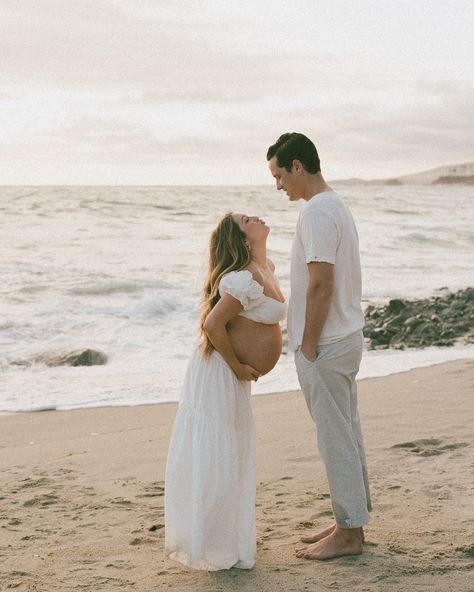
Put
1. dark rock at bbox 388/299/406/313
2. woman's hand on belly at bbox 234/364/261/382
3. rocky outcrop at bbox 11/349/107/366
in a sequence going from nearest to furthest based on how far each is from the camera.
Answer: woman's hand on belly at bbox 234/364/261/382 < rocky outcrop at bbox 11/349/107/366 < dark rock at bbox 388/299/406/313

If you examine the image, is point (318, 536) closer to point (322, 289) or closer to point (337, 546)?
point (337, 546)

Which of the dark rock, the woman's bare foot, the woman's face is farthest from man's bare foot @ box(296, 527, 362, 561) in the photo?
the dark rock

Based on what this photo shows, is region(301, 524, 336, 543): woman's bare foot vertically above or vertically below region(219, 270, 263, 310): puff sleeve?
below

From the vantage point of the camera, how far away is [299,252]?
4.03 m

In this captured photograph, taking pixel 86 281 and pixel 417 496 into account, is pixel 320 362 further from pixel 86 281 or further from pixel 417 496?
pixel 86 281

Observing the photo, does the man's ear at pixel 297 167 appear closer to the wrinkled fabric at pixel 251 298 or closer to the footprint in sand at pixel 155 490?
the wrinkled fabric at pixel 251 298

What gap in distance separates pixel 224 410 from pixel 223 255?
29.8 inches

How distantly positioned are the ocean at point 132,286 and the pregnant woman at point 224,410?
29 centimetres

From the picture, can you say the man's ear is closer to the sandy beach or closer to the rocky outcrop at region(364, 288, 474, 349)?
the sandy beach

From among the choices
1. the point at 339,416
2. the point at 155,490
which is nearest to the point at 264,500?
the point at 155,490

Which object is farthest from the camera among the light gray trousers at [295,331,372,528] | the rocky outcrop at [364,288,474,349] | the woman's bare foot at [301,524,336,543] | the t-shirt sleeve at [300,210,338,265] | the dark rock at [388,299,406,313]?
the dark rock at [388,299,406,313]

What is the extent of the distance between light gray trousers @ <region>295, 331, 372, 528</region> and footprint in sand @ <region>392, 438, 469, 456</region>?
6.23ft

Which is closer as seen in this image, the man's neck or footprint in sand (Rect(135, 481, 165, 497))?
the man's neck

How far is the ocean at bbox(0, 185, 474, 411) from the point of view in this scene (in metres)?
9.74
